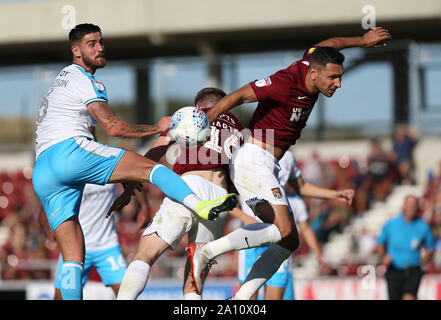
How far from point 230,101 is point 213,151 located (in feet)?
2.35

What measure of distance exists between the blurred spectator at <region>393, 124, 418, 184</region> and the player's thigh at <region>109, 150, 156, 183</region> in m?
12.6

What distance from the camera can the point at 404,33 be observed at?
2292 centimetres

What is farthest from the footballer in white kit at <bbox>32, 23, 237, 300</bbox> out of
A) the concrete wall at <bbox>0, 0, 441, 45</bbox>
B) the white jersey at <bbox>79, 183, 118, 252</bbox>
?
the concrete wall at <bbox>0, 0, 441, 45</bbox>

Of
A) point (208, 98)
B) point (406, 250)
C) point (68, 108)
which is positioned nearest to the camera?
point (68, 108)

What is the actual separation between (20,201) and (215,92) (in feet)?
42.8

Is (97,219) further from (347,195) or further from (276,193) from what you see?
(347,195)

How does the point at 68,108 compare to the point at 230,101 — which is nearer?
the point at 230,101

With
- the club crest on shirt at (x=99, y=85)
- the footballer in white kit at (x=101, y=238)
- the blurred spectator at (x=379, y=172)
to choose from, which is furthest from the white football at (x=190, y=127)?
the blurred spectator at (x=379, y=172)

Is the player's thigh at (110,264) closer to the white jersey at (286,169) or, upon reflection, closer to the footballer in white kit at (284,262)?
the footballer in white kit at (284,262)

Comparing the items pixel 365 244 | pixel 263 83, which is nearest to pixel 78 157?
pixel 263 83

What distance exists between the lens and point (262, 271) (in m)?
6.08

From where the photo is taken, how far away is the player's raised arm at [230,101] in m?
5.73

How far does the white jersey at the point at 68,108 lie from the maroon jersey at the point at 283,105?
1.34 metres

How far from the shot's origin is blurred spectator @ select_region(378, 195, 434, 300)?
1045 centimetres
